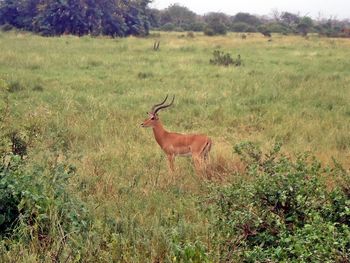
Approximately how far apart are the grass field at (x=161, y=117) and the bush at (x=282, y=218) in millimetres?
232

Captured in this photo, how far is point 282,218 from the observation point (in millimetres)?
3660

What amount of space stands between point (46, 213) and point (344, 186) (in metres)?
2.34

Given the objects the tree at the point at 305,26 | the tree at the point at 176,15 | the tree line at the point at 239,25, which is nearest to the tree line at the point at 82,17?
the tree line at the point at 239,25

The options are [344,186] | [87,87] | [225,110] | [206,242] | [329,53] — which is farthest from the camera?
[329,53]

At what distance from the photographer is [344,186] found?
155 inches

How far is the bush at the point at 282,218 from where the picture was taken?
10.4ft

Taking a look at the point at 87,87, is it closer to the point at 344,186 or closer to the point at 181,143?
the point at 181,143

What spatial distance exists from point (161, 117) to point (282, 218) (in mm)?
5768

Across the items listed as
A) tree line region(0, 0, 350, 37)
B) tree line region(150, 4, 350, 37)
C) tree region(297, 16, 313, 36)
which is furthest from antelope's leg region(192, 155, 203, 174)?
tree region(297, 16, 313, 36)

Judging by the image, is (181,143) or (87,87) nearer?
(181,143)

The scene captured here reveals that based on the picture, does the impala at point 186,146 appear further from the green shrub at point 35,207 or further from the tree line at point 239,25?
the tree line at point 239,25

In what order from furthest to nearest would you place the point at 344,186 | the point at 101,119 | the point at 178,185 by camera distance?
the point at 101,119
the point at 178,185
the point at 344,186

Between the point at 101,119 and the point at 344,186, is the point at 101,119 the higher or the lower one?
the lower one

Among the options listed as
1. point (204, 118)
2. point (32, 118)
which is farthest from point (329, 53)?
point (32, 118)
